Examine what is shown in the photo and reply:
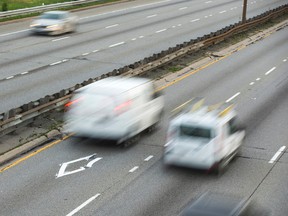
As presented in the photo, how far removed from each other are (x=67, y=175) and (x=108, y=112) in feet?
8.53

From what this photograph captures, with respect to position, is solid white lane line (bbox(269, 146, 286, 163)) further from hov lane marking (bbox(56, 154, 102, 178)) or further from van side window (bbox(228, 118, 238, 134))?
hov lane marking (bbox(56, 154, 102, 178))

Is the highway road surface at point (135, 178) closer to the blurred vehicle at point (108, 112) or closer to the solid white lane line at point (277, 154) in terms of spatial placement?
the solid white lane line at point (277, 154)

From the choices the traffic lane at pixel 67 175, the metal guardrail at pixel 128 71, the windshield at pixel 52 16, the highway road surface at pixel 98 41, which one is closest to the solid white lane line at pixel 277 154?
the traffic lane at pixel 67 175

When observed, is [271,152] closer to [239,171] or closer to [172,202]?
[239,171]

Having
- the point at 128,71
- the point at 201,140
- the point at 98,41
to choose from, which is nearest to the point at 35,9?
the point at 98,41

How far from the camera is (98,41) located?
42.5 metres

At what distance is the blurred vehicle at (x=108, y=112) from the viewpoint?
Answer: 2020 centimetres

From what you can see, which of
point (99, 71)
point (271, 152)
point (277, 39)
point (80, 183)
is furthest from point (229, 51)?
point (80, 183)

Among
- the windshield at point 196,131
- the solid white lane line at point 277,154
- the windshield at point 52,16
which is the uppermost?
the windshield at point 196,131

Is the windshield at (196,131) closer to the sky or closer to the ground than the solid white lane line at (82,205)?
closer to the sky

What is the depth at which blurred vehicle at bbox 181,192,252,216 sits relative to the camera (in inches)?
475

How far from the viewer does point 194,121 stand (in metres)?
18.6

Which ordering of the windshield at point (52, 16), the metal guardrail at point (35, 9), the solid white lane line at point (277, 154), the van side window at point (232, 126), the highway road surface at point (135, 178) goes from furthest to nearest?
the metal guardrail at point (35, 9) → the windshield at point (52, 16) → the solid white lane line at point (277, 154) → the van side window at point (232, 126) → the highway road surface at point (135, 178)

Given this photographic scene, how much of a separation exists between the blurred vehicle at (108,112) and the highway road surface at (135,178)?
0.62m
